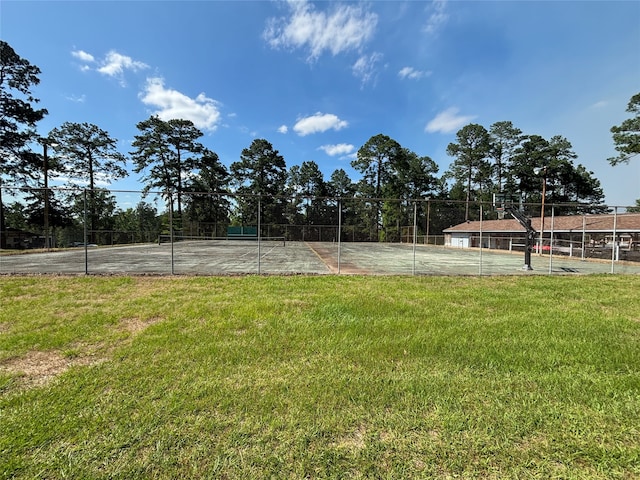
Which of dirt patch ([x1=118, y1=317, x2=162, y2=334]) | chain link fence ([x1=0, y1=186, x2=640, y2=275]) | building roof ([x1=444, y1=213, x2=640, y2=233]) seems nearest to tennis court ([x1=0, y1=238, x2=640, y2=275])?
chain link fence ([x1=0, y1=186, x2=640, y2=275])

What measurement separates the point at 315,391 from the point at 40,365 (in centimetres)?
285

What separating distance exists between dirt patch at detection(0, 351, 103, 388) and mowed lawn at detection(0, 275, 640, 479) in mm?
24

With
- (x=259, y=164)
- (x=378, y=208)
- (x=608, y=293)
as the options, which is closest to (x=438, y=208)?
(x=378, y=208)

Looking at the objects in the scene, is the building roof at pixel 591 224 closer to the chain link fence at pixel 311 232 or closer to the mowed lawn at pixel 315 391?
the chain link fence at pixel 311 232

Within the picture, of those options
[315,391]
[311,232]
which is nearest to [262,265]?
[315,391]

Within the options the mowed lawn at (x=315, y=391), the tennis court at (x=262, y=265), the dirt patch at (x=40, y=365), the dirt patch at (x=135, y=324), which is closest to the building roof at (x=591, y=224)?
the tennis court at (x=262, y=265)

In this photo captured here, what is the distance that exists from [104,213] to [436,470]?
52288 millimetres

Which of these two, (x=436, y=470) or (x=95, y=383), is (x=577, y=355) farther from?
(x=95, y=383)

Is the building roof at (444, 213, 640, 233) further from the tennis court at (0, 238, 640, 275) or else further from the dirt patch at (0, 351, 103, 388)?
the dirt patch at (0, 351, 103, 388)

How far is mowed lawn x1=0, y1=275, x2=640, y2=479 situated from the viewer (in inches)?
69.3

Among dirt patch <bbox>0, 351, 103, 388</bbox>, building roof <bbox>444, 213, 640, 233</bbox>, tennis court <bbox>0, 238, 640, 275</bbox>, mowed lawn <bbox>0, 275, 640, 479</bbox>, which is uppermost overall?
building roof <bbox>444, 213, 640, 233</bbox>

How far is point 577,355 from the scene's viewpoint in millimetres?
3285

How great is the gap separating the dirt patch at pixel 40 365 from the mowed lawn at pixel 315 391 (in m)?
0.02

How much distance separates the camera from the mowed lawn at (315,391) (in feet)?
5.78
